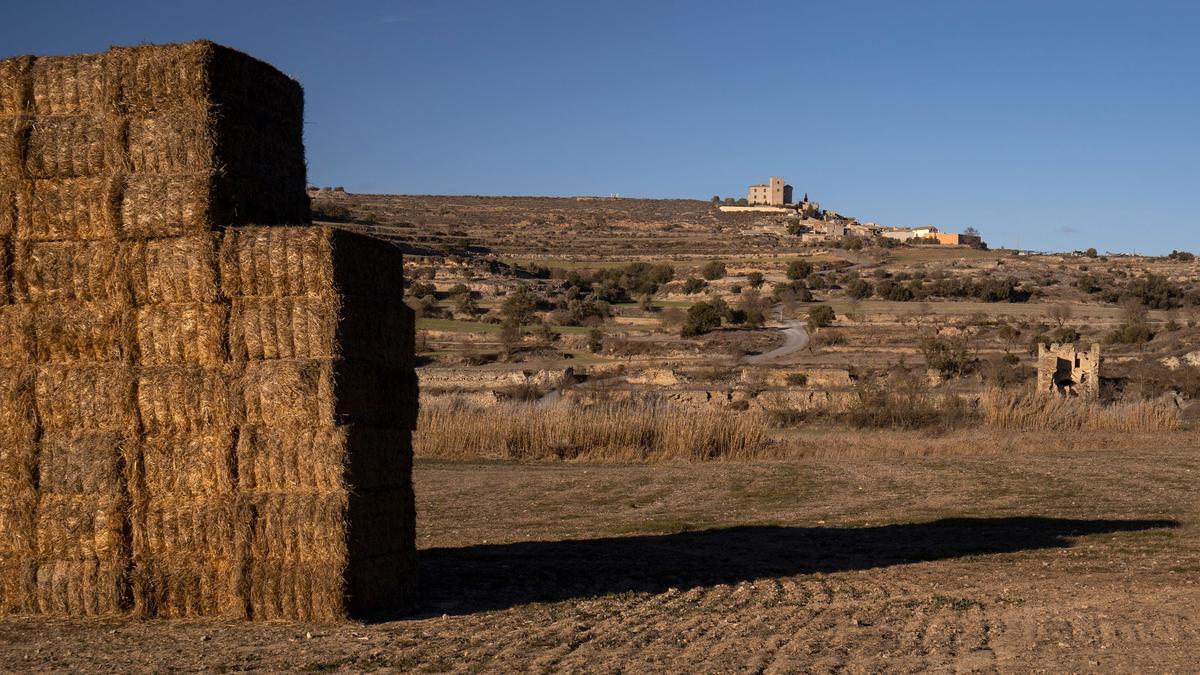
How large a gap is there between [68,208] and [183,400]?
2.14 m

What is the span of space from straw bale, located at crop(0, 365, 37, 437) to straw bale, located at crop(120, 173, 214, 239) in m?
1.53

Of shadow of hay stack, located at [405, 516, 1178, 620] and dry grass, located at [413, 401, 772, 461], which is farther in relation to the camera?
dry grass, located at [413, 401, 772, 461]

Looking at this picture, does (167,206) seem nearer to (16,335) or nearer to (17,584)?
(16,335)

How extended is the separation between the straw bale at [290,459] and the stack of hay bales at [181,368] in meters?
0.02

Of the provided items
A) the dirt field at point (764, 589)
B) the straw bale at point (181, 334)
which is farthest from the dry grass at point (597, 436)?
the straw bale at point (181, 334)

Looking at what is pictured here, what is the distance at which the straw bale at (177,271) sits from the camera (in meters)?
10.4

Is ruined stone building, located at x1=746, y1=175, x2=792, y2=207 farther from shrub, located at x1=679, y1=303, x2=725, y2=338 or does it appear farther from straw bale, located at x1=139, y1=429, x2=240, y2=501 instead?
straw bale, located at x1=139, y1=429, x2=240, y2=501

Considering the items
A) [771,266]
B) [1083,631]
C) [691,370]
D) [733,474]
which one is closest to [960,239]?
[771,266]

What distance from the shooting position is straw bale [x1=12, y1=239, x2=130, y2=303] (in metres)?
10.6

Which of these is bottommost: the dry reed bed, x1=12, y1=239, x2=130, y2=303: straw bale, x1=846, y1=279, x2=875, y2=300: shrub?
the dry reed bed

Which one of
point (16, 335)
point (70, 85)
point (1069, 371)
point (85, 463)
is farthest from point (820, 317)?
point (85, 463)

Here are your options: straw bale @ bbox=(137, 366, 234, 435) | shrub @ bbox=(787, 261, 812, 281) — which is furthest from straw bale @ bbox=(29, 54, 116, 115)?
shrub @ bbox=(787, 261, 812, 281)

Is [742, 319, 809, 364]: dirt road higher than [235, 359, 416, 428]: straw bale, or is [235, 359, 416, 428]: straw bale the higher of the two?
[235, 359, 416, 428]: straw bale

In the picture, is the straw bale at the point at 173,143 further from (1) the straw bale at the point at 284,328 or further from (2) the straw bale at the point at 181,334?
(1) the straw bale at the point at 284,328
